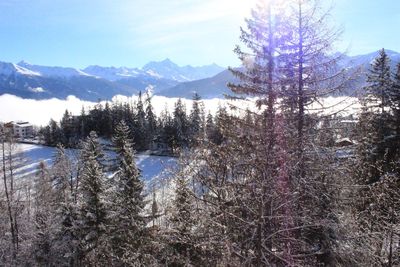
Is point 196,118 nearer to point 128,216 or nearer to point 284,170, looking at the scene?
point 128,216

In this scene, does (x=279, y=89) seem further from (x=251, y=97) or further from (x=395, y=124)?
(x=395, y=124)

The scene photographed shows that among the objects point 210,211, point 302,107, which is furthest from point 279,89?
point 210,211

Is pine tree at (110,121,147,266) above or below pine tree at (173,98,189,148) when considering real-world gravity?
below

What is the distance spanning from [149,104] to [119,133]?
6579 centimetres

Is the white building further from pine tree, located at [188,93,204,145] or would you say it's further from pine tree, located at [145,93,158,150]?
pine tree, located at [188,93,204,145]

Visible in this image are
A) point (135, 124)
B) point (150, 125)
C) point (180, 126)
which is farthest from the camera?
point (150, 125)

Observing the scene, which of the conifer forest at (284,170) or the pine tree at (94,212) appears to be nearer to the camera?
the conifer forest at (284,170)

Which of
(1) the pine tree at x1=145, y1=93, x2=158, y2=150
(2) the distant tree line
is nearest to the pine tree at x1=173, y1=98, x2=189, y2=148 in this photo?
(2) the distant tree line

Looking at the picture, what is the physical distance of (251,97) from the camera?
41.6 feet

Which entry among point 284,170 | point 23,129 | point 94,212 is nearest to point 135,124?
point 23,129

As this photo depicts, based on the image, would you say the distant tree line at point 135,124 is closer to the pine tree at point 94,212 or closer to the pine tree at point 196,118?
the pine tree at point 196,118

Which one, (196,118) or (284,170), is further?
(196,118)

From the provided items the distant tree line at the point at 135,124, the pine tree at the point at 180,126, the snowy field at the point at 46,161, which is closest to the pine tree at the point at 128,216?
the snowy field at the point at 46,161

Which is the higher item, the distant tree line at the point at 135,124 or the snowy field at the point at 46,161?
the distant tree line at the point at 135,124
